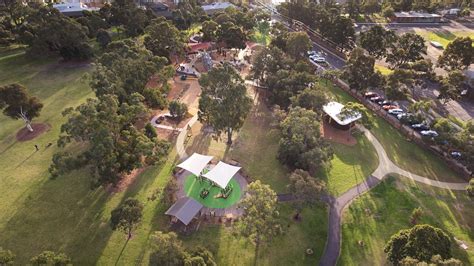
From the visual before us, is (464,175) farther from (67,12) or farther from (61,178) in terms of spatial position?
(67,12)

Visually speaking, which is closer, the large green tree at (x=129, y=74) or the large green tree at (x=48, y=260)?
the large green tree at (x=48, y=260)

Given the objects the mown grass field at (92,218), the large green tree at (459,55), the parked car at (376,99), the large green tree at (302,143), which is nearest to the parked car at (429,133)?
the parked car at (376,99)

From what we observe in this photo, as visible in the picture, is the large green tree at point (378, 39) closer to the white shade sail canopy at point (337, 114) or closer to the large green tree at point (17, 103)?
the white shade sail canopy at point (337, 114)

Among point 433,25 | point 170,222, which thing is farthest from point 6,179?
point 433,25

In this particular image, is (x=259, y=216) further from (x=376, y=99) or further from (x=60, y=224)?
(x=376, y=99)

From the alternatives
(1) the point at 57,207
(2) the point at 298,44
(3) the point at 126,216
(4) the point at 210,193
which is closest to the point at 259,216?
(4) the point at 210,193

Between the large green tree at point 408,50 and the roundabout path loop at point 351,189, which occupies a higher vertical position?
the large green tree at point 408,50
